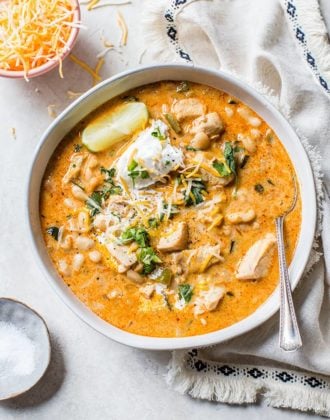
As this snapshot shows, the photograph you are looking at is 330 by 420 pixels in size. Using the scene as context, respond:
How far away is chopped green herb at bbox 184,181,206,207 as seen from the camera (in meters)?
3.48

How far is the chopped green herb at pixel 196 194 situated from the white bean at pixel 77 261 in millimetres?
638

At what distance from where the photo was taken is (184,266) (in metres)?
3.51

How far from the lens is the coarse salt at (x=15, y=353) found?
3838 millimetres

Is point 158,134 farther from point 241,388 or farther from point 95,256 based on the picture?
point 241,388

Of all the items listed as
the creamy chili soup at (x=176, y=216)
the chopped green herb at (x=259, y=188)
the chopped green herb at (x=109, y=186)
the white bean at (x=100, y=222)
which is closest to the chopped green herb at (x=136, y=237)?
the creamy chili soup at (x=176, y=216)

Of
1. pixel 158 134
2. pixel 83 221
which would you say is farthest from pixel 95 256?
pixel 158 134

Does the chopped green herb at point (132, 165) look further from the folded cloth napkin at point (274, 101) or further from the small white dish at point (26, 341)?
the small white dish at point (26, 341)

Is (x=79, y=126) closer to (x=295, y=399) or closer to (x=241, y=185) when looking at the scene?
(x=241, y=185)

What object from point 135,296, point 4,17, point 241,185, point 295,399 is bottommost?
point 295,399

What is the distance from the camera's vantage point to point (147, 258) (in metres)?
3.49

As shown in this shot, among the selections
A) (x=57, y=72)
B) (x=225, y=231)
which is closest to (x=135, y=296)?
(x=225, y=231)

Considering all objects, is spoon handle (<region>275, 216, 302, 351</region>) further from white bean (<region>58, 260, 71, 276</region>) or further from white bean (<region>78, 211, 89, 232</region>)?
white bean (<region>58, 260, 71, 276</region>)

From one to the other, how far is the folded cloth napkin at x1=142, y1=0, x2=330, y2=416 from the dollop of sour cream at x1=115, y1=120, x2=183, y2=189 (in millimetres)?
562

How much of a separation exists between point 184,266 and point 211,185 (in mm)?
451
